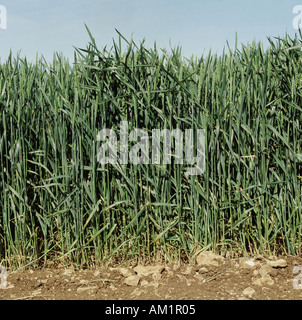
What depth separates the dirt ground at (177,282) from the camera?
7.91 feet

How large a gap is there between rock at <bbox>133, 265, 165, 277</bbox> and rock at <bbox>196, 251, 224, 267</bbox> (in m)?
0.26

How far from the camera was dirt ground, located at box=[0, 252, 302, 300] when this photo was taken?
2412mm

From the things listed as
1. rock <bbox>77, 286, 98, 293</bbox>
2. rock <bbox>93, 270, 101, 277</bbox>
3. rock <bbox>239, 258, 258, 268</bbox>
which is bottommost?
rock <bbox>77, 286, 98, 293</bbox>

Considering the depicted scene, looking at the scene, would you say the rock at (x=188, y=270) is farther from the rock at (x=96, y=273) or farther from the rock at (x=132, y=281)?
the rock at (x=96, y=273)

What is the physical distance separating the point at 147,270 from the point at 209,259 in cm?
43

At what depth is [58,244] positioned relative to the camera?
291 centimetres

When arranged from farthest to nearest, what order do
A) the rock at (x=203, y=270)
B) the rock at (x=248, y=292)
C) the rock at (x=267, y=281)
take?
the rock at (x=203, y=270) → the rock at (x=267, y=281) → the rock at (x=248, y=292)

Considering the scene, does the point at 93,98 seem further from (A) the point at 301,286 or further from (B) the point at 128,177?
(A) the point at 301,286

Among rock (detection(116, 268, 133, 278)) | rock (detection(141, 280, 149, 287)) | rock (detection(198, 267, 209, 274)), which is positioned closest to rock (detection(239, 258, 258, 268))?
rock (detection(198, 267, 209, 274))

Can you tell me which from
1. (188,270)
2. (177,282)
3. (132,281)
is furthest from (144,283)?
(188,270)

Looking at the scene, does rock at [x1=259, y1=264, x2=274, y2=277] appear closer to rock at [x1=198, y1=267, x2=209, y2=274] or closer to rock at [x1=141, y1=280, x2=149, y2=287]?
rock at [x1=198, y1=267, x2=209, y2=274]

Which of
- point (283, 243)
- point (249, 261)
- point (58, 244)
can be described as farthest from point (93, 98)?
point (283, 243)

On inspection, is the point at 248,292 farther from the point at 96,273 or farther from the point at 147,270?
the point at 96,273

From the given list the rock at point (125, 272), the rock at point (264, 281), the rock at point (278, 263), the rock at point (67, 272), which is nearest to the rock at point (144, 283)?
the rock at point (125, 272)
